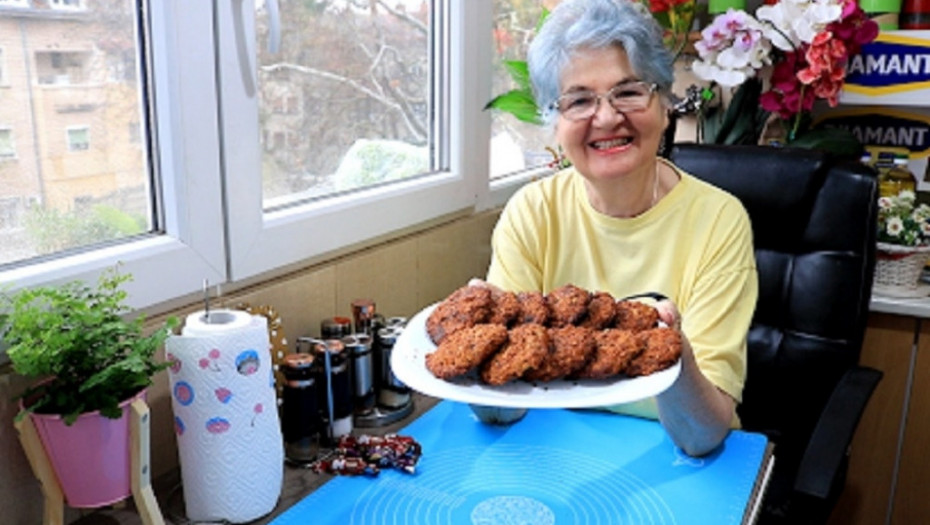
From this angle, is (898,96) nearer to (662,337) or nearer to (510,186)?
(510,186)

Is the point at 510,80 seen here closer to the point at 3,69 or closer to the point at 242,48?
the point at 242,48

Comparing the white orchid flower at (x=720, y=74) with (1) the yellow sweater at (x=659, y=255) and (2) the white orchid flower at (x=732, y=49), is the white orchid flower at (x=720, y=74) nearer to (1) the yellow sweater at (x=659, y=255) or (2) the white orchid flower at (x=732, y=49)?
(2) the white orchid flower at (x=732, y=49)

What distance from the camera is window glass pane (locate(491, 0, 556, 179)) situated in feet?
7.17

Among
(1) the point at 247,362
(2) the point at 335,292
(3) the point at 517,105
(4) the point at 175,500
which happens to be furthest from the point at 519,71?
(4) the point at 175,500

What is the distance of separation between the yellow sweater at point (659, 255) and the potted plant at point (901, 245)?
2.41 feet

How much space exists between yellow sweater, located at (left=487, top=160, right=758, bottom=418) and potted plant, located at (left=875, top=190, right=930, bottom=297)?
73 centimetres

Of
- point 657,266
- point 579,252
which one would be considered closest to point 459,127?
point 579,252

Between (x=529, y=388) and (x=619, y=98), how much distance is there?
591 millimetres

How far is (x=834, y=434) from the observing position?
1371 millimetres

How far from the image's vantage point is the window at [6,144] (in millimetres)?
1084

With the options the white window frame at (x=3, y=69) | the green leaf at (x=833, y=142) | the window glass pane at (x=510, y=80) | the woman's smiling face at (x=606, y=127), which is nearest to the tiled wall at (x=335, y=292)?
the window glass pane at (x=510, y=80)

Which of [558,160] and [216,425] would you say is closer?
[216,425]

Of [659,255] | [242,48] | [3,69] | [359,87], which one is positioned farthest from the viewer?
[359,87]

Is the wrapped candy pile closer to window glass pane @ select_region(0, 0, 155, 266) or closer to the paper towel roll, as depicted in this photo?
the paper towel roll
